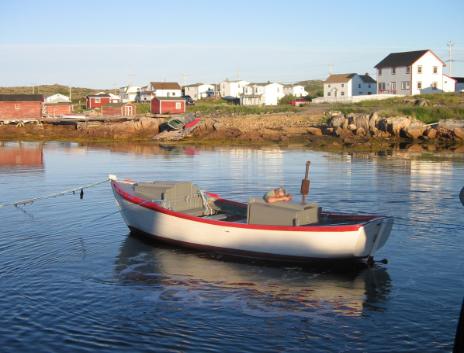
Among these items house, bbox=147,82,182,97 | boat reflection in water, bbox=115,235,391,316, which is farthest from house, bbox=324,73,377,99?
boat reflection in water, bbox=115,235,391,316

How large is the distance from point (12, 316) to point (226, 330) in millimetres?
5263

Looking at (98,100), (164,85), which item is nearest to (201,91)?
(164,85)

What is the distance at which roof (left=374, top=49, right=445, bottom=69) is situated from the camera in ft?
284

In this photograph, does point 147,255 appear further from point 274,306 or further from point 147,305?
point 274,306

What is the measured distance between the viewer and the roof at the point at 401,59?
3406 inches

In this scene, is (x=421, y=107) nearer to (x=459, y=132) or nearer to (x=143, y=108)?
(x=459, y=132)

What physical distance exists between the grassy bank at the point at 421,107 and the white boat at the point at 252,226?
46.9 metres

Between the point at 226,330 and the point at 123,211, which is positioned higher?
the point at 123,211

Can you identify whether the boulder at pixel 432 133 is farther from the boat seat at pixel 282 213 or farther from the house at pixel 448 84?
the boat seat at pixel 282 213

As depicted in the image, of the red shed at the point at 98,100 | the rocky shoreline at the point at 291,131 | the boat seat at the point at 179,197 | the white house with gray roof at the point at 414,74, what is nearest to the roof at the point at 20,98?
the rocky shoreline at the point at 291,131

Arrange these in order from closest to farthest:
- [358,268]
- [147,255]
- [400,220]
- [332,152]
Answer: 1. [358,268]
2. [147,255]
3. [400,220]
4. [332,152]

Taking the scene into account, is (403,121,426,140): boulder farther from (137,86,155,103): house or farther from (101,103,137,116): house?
(137,86,155,103): house

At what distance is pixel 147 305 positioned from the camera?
1489cm

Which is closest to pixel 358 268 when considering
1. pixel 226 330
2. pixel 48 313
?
pixel 226 330
